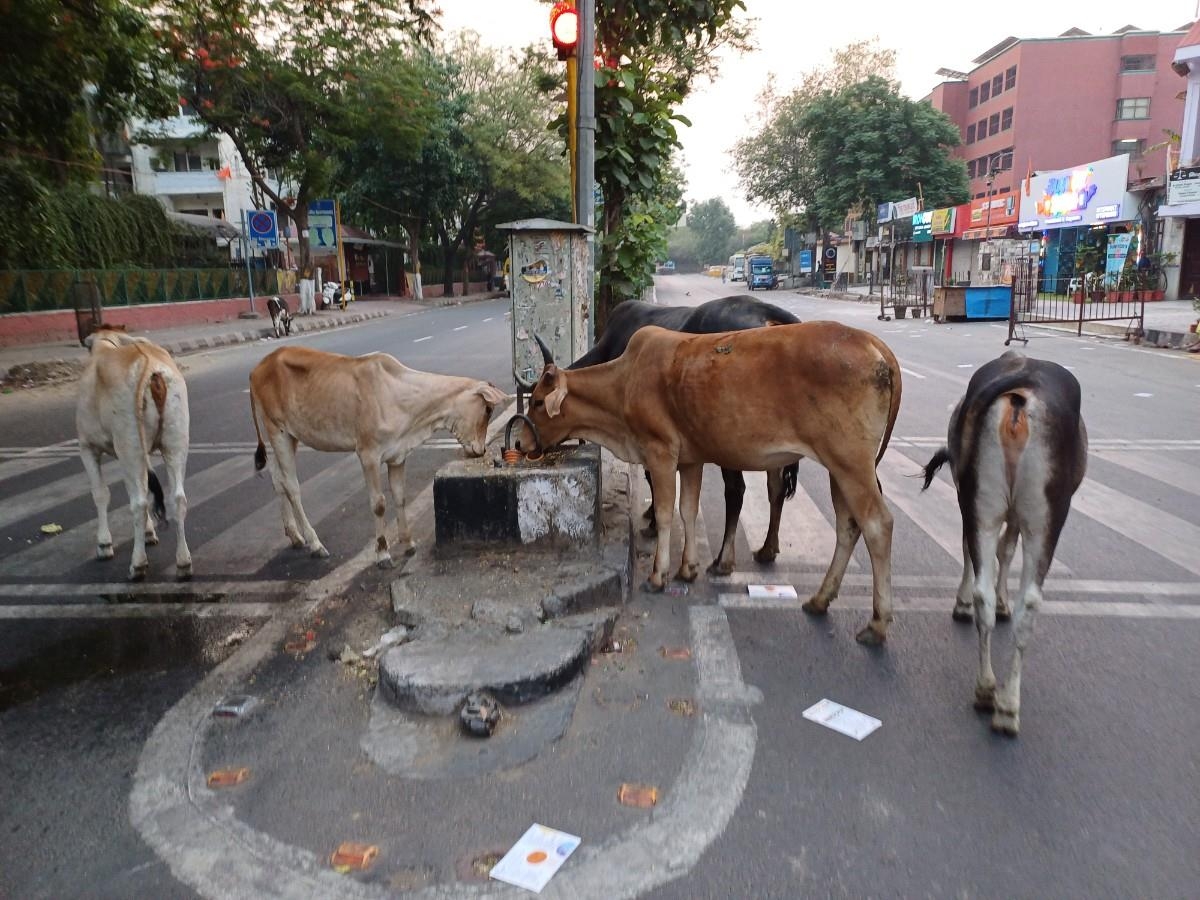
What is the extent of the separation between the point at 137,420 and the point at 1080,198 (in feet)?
115

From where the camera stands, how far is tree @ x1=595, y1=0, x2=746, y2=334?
9422 mm

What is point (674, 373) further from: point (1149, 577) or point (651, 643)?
point (1149, 577)

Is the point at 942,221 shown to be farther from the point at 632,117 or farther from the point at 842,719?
the point at 842,719

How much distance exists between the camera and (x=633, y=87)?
374 inches

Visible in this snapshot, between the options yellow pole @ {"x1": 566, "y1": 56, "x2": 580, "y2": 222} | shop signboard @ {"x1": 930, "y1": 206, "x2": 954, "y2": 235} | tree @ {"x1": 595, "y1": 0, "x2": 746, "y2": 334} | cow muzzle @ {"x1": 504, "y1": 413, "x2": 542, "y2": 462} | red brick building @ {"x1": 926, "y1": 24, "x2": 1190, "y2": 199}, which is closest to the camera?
cow muzzle @ {"x1": 504, "y1": 413, "x2": 542, "y2": 462}

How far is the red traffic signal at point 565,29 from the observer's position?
7.16 metres

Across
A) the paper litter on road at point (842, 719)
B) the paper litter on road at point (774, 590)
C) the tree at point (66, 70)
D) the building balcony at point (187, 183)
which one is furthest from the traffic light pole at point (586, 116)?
the building balcony at point (187, 183)

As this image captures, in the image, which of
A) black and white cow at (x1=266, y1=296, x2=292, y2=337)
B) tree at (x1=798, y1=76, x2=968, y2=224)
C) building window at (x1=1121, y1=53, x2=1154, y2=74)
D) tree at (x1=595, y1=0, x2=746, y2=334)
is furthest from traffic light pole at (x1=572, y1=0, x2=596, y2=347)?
building window at (x1=1121, y1=53, x2=1154, y2=74)

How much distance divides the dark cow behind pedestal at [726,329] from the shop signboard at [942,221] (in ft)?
124

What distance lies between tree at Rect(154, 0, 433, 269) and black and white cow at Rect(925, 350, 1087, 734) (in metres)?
23.6

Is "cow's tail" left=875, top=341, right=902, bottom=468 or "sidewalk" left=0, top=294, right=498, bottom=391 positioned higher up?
"cow's tail" left=875, top=341, right=902, bottom=468

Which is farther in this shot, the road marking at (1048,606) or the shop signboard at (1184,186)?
the shop signboard at (1184,186)

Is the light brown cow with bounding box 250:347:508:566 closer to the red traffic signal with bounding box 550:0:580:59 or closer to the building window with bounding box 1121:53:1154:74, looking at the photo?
the red traffic signal with bounding box 550:0:580:59

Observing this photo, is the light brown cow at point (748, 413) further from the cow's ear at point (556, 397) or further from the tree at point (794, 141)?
the tree at point (794, 141)
